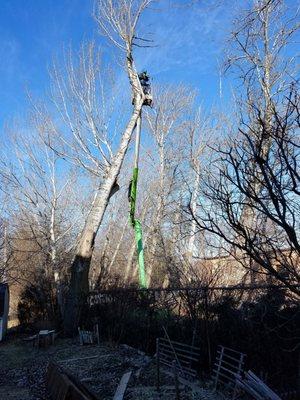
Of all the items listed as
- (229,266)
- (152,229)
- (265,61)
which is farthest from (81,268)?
(152,229)

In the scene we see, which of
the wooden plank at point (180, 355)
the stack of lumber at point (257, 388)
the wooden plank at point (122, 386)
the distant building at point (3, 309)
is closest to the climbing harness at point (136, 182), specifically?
the distant building at point (3, 309)

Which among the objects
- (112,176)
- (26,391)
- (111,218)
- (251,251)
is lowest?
(26,391)

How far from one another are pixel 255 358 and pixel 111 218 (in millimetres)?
23500

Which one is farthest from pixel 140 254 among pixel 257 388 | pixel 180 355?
pixel 257 388

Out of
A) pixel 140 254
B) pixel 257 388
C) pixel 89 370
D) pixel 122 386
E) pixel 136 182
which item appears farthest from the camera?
pixel 136 182

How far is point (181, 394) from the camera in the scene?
8617 millimetres

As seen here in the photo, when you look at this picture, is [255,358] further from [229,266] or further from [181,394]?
[229,266]

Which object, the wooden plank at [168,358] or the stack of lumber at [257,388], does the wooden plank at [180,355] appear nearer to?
the wooden plank at [168,358]

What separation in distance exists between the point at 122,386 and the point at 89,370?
6.83 ft

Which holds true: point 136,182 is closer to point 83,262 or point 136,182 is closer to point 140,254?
point 140,254

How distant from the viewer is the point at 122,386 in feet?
29.9

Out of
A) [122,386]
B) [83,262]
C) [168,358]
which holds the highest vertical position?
[83,262]

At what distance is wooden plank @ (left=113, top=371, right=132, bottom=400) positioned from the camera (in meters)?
8.55

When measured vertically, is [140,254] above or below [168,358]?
above
